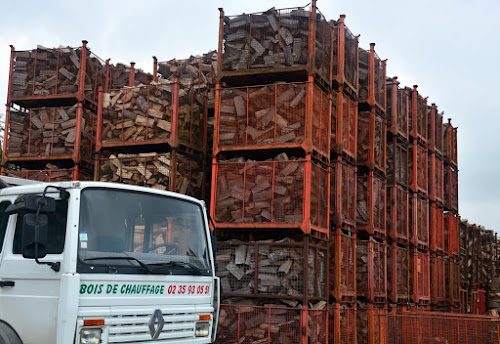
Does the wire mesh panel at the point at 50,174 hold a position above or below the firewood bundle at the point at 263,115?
below

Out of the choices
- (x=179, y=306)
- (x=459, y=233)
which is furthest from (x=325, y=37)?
(x=459, y=233)

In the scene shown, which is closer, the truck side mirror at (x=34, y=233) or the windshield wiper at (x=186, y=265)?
the truck side mirror at (x=34, y=233)

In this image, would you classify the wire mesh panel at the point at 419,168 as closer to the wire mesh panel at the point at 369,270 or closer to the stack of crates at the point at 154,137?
the wire mesh panel at the point at 369,270

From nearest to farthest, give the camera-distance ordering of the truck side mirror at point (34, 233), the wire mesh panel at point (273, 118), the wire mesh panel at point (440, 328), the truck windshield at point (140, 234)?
the truck side mirror at point (34, 233)
the truck windshield at point (140, 234)
the wire mesh panel at point (273, 118)
the wire mesh panel at point (440, 328)

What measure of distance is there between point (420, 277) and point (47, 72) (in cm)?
1345

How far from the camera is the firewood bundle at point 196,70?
1962cm

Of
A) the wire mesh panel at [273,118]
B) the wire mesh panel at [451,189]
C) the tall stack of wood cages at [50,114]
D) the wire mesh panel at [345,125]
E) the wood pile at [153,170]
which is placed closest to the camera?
the wire mesh panel at [273,118]

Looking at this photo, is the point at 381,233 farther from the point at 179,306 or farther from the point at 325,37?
the point at 179,306

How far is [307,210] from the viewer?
45.6 feet

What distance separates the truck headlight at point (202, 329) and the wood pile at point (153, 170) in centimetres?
802

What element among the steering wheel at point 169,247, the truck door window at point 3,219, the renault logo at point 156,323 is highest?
the truck door window at point 3,219

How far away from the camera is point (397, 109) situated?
20969mm

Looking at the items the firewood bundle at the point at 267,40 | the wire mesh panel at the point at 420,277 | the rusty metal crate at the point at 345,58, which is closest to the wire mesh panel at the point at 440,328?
the wire mesh panel at the point at 420,277

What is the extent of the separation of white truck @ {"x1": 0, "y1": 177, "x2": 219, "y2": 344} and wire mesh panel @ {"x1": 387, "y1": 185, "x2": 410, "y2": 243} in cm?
1268
